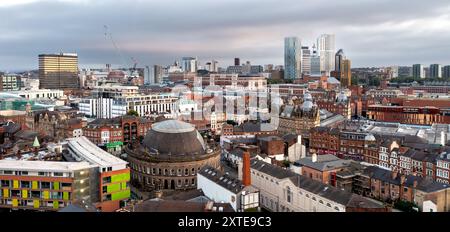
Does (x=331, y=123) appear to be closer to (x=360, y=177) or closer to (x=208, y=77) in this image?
(x=360, y=177)

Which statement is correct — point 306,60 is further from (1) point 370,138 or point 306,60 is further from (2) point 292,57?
(1) point 370,138

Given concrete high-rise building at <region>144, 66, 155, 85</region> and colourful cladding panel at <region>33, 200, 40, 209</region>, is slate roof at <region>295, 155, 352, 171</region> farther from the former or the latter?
concrete high-rise building at <region>144, 66, 155, 85</region>

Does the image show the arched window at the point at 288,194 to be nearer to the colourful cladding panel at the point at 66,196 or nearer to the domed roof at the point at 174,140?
the domed roof at the point at 174,140

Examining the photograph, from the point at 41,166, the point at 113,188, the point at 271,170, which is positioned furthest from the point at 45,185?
the point at 271,170

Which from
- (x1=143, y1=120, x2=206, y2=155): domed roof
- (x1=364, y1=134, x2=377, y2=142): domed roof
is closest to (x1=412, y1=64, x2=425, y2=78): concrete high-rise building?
(x1=364, y1=134, x2=377, y2=142): domed roof

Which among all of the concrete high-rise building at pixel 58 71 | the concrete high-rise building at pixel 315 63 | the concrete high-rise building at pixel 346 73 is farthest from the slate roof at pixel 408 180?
the concrete high-rise building at pixel 315 63
